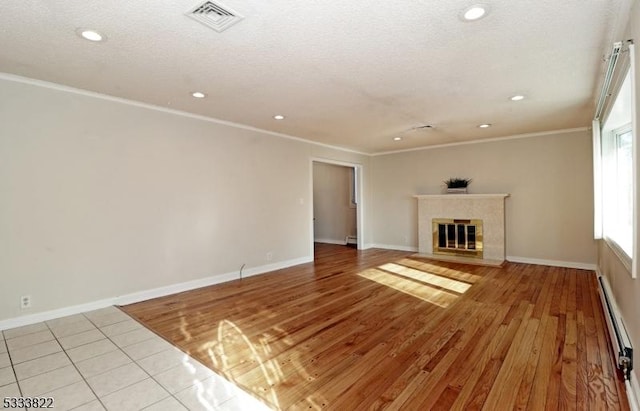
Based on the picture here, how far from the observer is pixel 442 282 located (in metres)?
4.57

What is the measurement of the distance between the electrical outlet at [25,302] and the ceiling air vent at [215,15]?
126 inches

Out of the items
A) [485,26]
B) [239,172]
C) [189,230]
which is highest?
[485,26]

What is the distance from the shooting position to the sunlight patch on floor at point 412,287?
12.4 ft

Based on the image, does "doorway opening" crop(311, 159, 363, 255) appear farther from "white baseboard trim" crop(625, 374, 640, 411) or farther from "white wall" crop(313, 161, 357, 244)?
"white baseboard trim" crop(625, 374, 640, 411)

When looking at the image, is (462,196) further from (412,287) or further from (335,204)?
(335,204)

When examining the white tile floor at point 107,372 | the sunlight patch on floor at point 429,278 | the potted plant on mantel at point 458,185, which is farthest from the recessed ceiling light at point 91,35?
the potted plant on mantel at point 458,185

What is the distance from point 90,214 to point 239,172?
2.07 metres

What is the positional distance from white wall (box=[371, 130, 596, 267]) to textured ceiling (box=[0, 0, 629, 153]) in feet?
5.30

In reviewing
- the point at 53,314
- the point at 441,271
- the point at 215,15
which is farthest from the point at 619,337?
the point at 53,314

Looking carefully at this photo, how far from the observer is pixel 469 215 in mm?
6324

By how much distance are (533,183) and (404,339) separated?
4.77 meters

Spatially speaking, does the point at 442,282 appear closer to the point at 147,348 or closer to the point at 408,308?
the point at 408,308

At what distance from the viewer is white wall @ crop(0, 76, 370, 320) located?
3074 mm

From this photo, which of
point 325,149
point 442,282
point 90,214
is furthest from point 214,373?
point 325,149
